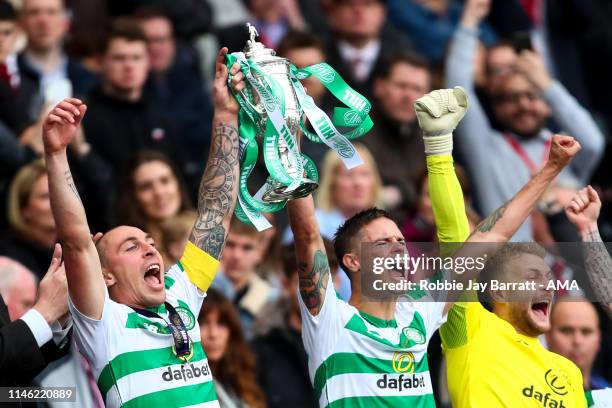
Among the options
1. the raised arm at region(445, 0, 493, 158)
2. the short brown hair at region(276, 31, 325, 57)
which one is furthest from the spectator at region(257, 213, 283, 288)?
the raised arm at region(445, 0, 493, 158)

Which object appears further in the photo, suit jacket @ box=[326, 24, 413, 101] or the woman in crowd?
suit jacket @ box=[326, 24, 413, 101]

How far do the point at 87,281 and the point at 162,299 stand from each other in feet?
1.56

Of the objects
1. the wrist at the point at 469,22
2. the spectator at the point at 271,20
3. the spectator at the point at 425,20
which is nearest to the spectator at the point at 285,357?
the wrist at the point at 469,22

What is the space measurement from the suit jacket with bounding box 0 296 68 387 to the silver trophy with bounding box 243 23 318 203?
129cm

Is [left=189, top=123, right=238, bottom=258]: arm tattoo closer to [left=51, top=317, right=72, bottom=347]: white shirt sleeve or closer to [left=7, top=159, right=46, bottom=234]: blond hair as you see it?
[left=51, top=317, right=72, bottom=347]: white shirt sleeve

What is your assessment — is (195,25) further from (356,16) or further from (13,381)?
(13,381)

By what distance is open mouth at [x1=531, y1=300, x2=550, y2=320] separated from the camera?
7.96 m

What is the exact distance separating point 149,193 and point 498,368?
3.07 meters

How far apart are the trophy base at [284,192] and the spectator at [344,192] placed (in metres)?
3.18

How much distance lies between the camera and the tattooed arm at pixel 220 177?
7.52 metres

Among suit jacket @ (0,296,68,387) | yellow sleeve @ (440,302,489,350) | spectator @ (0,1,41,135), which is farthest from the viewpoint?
spectator @ (0,1,41,135)

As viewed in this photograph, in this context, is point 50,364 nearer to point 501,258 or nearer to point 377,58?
point 501,258

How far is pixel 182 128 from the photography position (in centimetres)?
1172

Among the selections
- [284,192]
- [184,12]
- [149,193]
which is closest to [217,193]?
[284,192]
